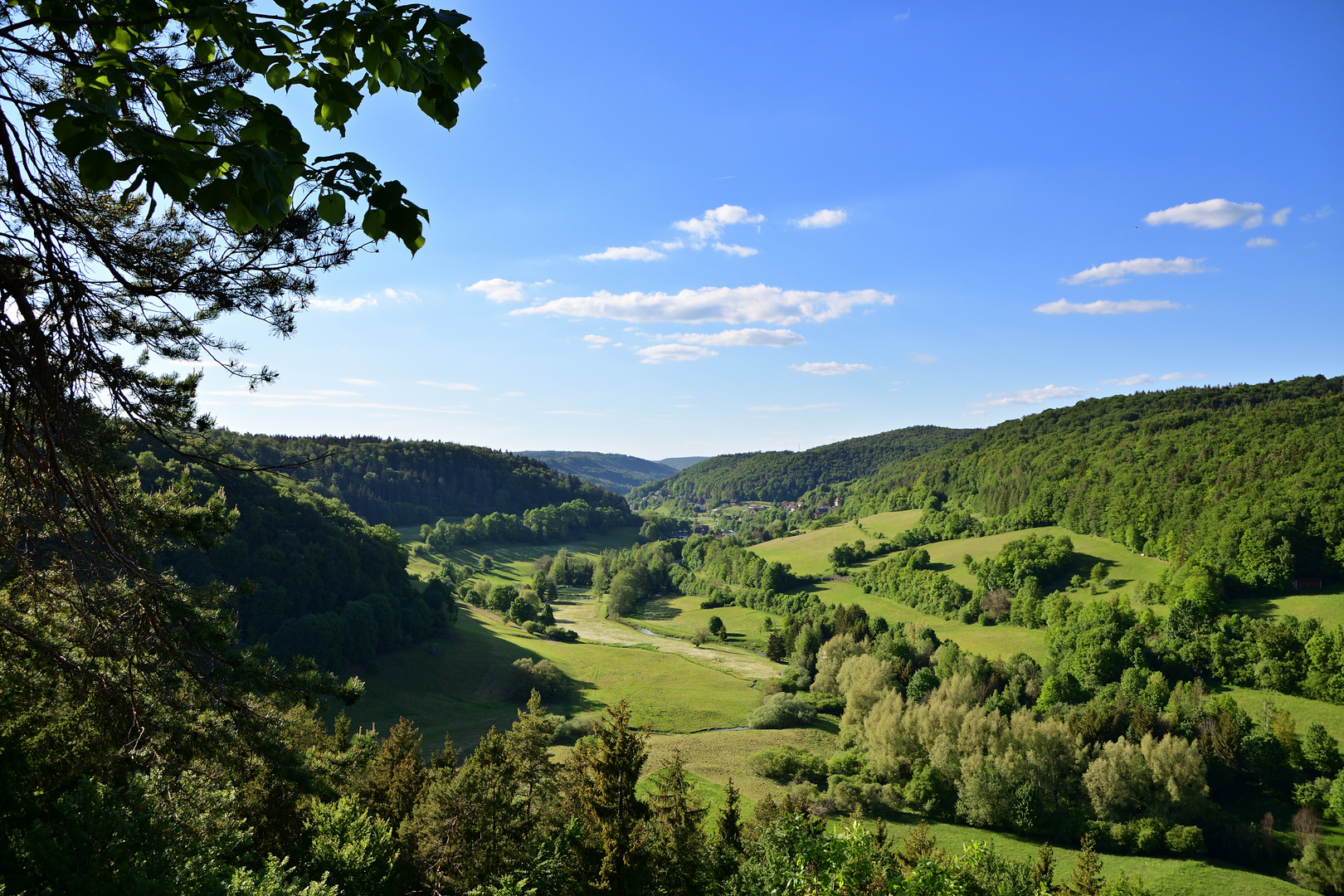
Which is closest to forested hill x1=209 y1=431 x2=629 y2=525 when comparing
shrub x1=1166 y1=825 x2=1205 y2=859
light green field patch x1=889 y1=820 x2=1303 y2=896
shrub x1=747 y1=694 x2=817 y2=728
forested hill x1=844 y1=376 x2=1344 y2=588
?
forested hill x1=844 y1=376 x2=1344 y2=588

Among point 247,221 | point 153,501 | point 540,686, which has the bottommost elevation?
point 540,686

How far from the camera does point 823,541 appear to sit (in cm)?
12050

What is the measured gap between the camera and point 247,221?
8.57 ft

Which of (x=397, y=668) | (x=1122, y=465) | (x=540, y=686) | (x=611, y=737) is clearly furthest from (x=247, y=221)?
(x=1122, y=465)

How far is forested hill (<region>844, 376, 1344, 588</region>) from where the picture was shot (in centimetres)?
6222

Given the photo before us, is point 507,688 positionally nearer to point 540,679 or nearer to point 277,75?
point 540,679

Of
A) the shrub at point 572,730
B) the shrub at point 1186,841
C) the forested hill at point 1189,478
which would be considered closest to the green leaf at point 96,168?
the shrub at point 1186,841

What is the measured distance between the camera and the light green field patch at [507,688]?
54.2 m

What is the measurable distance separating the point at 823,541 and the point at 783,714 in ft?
225

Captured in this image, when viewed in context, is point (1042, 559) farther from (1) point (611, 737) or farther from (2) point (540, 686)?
(1) point (611, 737)

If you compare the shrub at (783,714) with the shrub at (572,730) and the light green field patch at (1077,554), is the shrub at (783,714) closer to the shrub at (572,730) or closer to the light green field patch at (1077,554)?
the shrub at (572,730)

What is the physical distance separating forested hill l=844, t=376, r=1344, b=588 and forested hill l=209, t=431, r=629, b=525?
9308cm

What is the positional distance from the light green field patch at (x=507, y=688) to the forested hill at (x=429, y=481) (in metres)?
69.5

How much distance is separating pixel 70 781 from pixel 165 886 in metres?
3.25
